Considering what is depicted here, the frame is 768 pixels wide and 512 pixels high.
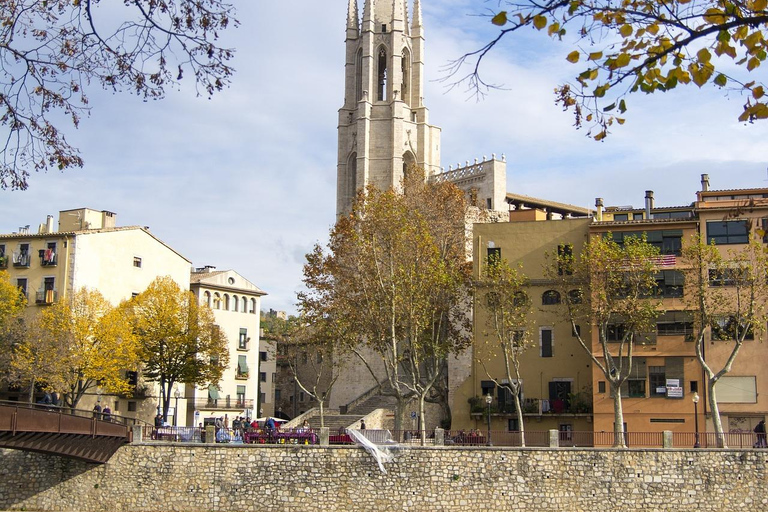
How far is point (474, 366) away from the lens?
51312mm

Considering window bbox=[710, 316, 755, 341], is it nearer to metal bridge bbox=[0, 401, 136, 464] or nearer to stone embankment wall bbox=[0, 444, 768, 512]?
stone embankment wall bbox=[0, 444, 768, 512]

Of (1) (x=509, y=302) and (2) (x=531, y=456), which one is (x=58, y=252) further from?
(2) (x=531, y=456)

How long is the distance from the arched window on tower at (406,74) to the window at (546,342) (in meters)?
38.9

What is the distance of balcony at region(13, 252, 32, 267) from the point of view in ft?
180

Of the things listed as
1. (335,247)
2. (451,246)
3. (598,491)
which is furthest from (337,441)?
(335,247)

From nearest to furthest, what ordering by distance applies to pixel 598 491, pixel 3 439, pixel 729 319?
pixel 3 439
pixel 598 491
pixel 729 319

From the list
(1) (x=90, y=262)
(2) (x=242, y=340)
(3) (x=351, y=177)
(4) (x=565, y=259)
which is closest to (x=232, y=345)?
(2) (x=242, y=340)

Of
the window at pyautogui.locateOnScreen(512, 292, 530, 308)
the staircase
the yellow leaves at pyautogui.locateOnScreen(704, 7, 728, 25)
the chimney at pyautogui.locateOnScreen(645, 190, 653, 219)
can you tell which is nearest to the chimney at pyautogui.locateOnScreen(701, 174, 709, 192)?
the chimney at pyautogui.locateOnScreen(645, 190, 653, 219)

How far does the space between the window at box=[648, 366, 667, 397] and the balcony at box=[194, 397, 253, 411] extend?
2897 centimetres

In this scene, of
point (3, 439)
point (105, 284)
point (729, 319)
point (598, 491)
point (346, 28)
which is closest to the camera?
point (3, 439)

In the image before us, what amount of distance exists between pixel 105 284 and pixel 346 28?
128 feet

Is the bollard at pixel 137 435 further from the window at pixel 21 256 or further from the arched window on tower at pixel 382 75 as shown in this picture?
the arched window on tower at pixel 382 75

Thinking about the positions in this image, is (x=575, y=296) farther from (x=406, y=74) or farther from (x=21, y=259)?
(x=406, y=74)

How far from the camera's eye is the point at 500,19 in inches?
411
